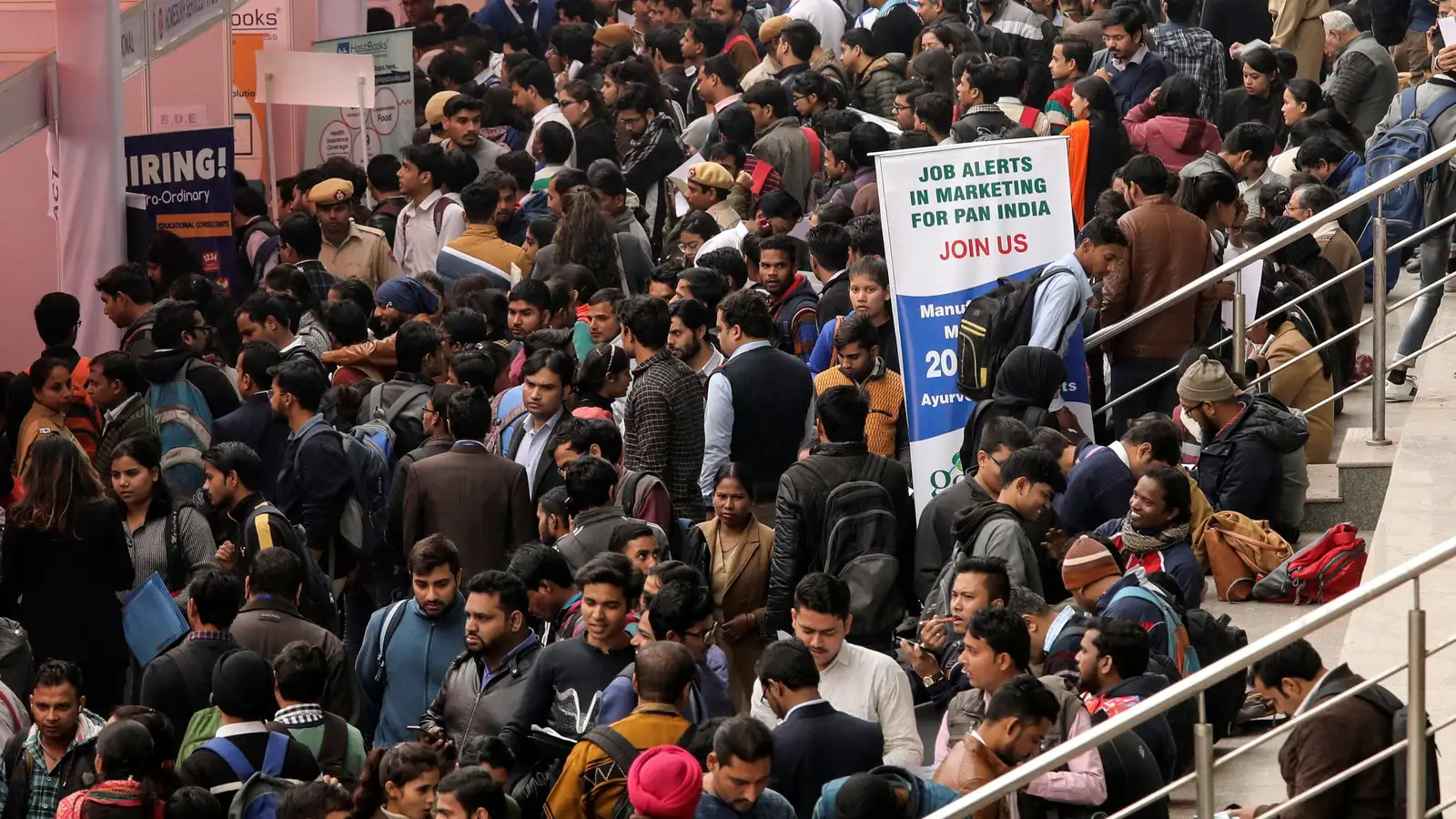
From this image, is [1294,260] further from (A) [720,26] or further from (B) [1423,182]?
(A) [720,26]

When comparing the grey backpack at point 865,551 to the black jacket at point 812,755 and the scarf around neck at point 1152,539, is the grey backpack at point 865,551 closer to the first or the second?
the scarf around neck at point 1152,539

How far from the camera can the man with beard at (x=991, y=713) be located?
21.9 ft

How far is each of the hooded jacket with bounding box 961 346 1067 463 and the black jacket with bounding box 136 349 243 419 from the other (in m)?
3.56

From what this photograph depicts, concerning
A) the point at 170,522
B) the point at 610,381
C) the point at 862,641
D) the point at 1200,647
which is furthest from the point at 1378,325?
the point at 170,522

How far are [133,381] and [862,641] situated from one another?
373 cm

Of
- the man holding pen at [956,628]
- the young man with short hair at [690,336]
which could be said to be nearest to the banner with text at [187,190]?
the young man with short hair at [690,336]

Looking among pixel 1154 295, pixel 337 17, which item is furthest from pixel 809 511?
pixel 337 17

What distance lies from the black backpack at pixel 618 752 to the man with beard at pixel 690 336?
3.30 meters

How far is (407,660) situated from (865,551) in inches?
72.3

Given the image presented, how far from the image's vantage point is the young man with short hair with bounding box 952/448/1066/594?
8.23 m

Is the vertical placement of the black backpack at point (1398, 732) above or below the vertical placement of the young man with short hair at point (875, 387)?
below

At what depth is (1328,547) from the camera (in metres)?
9.20

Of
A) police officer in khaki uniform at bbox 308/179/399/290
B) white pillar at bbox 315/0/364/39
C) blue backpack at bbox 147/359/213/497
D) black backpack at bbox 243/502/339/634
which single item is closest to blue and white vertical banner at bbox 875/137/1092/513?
black backpack at bbox 243/502/339/634

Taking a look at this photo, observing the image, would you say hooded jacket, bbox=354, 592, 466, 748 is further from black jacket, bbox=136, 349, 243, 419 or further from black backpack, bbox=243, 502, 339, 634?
black jacket, bbox=136, 349, 243, 419
